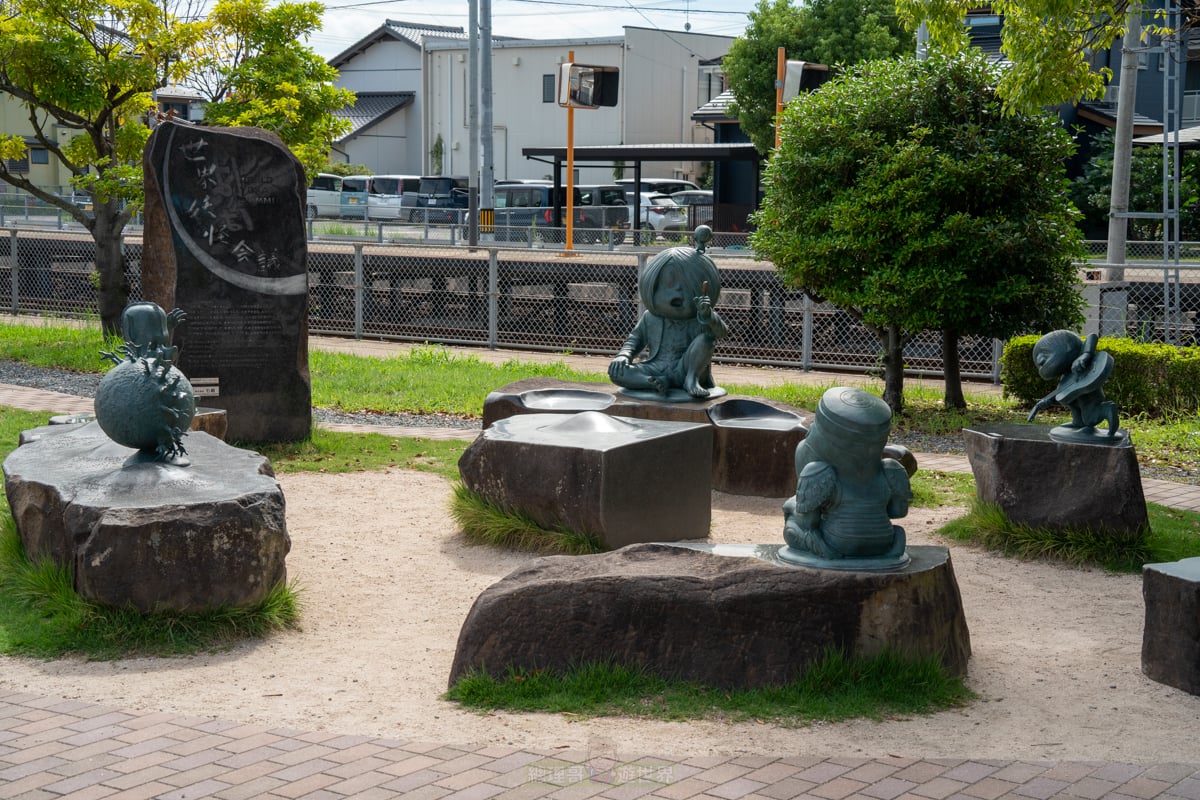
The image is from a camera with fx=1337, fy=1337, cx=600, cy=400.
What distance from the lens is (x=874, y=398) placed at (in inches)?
222

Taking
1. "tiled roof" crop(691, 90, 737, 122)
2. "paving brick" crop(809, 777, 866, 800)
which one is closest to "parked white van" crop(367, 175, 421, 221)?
"tiled roof" crop(691, 90, 737, 122)

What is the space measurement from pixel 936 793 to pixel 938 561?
4.49 feet

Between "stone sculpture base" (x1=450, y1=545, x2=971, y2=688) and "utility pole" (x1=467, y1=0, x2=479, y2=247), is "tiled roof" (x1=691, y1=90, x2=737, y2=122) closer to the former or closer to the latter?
"utility pole" (x1=467, y1=0, x2=479, y2=247)

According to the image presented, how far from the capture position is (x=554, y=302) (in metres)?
19.0

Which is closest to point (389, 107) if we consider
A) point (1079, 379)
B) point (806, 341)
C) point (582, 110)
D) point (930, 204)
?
point (582, 110)

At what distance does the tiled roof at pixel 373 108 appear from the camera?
47.1 meters

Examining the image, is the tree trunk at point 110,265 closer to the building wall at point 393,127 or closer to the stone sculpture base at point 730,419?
the stone sculpture base at point 730,419

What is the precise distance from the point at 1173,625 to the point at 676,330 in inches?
193

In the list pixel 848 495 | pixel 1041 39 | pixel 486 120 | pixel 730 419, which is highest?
pixel 486 120

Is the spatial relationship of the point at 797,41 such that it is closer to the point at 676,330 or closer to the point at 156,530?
the point at 676,330

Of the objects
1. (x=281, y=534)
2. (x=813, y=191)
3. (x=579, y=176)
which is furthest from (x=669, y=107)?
(x=281, y=534)

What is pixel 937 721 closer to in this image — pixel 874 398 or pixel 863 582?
pixel 863 582

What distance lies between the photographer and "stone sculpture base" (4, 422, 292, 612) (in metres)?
5.93

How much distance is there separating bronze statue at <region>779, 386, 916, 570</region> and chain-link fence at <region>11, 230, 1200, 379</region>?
31.2 ft
